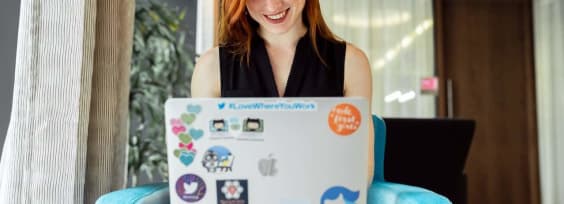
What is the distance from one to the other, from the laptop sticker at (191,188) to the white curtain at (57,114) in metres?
0.43

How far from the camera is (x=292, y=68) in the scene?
1.42 meters

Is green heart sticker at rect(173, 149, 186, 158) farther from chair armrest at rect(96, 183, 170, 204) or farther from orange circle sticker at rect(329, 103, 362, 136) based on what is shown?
orange circle sticker at rect(329, 103, 362, 136)

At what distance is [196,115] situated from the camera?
2.94 ft

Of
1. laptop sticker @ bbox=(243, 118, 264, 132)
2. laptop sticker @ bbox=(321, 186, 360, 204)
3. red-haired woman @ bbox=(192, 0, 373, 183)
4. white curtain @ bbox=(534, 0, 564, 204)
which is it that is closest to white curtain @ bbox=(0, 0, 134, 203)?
red-haired woman @ bbox=(192, 0, 373, 183)

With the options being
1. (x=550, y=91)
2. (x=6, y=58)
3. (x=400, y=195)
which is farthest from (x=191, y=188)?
(x=550, y=91)

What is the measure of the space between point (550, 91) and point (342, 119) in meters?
4.22

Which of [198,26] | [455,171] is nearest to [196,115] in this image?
[455,171]

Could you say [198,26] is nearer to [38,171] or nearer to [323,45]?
[323,45]

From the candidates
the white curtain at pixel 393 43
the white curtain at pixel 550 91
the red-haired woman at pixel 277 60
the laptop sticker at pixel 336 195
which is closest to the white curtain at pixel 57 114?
the red-haired woman at pixel 277 60

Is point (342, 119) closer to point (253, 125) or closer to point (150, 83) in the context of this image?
point (253, 125)

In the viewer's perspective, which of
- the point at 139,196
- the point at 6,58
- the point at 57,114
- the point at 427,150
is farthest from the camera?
the point at 427,150

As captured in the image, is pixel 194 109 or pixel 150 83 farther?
pixel 150 83

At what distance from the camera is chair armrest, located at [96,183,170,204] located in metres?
1.01

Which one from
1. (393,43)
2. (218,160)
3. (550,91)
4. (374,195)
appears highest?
(393,43)
